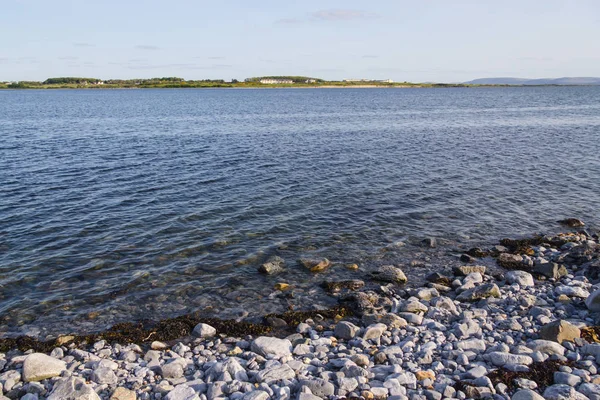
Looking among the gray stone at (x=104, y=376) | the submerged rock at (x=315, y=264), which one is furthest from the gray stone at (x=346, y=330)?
the gray stone at (x=104, y=376)

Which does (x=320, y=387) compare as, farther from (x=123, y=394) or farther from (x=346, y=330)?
(x=123, y=394)

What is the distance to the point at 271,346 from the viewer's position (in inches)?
516

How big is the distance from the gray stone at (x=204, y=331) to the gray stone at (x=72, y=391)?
391 cm

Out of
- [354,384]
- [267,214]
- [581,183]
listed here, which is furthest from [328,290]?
[581,183]

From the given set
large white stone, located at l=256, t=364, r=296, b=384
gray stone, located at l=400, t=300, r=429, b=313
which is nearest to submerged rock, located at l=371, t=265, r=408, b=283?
gray stone, located at l=400, t=300, r=429, b=313

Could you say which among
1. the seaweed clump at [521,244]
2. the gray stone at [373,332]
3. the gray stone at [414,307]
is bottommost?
Result: the seaweed clump at [521,244]

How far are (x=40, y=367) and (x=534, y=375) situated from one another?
40.3ft

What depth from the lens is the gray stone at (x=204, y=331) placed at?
14.5 m

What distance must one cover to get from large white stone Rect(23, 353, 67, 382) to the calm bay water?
2.93 meters

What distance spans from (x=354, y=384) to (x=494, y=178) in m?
29.0

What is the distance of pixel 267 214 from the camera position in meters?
26.5

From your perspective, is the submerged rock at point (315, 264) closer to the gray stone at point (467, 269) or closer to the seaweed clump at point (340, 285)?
the seaweed clump at point (340, 285)

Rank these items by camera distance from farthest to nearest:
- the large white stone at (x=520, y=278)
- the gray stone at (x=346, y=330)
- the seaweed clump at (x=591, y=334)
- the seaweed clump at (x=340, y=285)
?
the seaweed clump at (x=340, y=285)
the large white stone at (x=520, y=278)
the gray stone at (x=346, y=330)
the seaweed clump at (x=591, y=334)

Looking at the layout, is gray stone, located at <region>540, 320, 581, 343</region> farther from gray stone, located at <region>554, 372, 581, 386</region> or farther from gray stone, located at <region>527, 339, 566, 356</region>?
gray stone, located at <region>554, 372, 581, 386</region>
